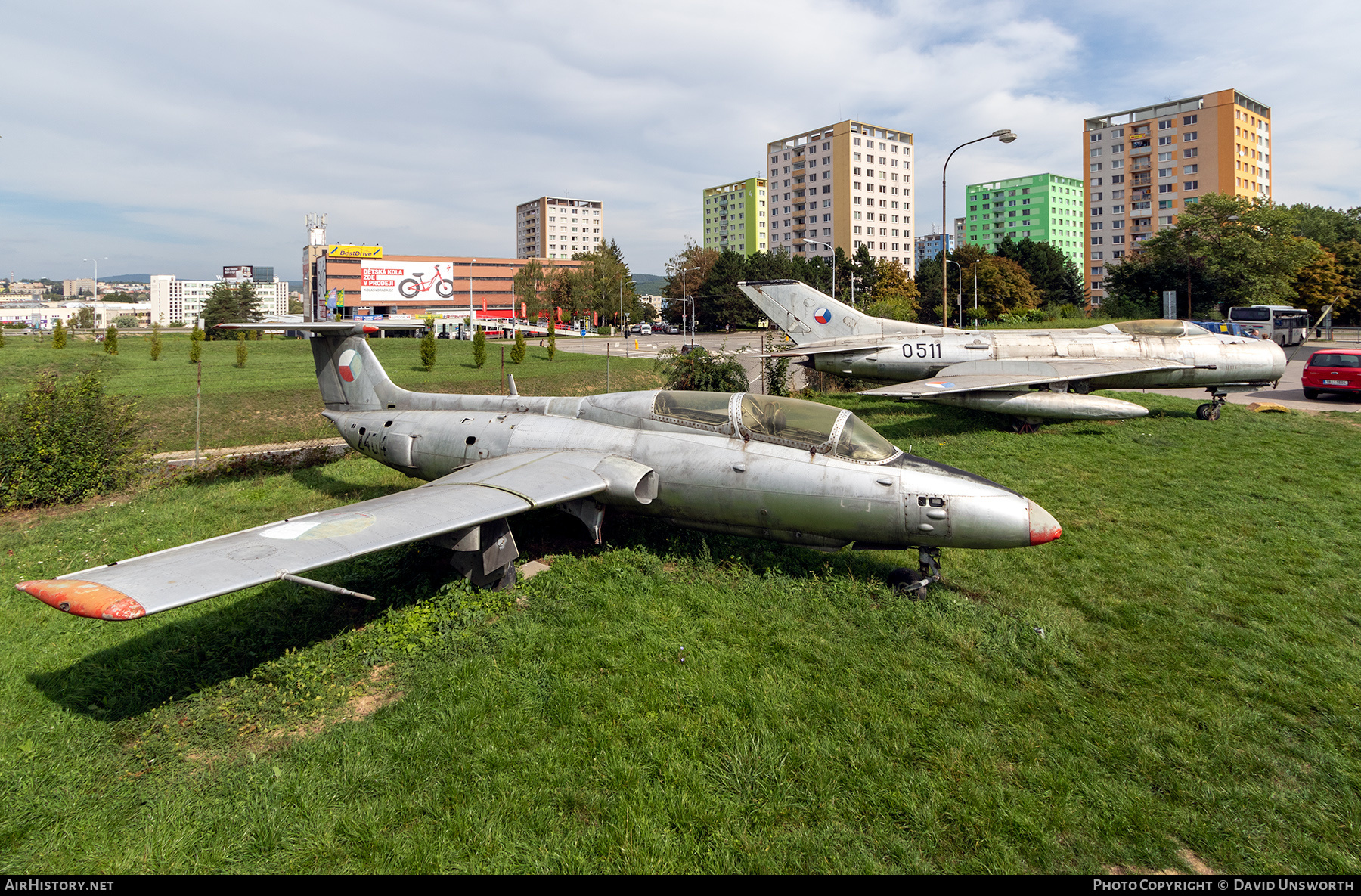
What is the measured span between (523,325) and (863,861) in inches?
3469

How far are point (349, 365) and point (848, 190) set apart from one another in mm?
111903

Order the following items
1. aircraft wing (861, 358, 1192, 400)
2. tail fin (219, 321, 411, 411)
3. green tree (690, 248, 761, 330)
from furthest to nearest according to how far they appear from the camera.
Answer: green tree (690, 248, 761, 330), aircraft wing (861, 358, 1192, 400), tail fin (219, 321, 411, 411)

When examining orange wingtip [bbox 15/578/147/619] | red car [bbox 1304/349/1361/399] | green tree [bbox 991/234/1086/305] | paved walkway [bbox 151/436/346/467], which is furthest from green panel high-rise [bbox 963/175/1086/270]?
orange wingtip [bbox 15/578/147/619]

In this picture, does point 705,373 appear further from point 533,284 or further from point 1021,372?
point 533,284

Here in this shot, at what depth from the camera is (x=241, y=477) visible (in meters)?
13.3

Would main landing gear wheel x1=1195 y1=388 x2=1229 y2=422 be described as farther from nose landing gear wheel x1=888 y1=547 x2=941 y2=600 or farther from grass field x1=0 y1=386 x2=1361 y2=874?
nose landing gear wheel x1=888 y1=547 x2=941 y2=600

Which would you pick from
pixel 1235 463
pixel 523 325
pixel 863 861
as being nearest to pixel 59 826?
pixel 863 861

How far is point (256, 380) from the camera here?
2866 centimetres

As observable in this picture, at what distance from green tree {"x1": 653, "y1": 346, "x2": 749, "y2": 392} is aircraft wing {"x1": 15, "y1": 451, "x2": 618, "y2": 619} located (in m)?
11.2

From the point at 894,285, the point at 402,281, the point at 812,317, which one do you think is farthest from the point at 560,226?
the point at 812,317

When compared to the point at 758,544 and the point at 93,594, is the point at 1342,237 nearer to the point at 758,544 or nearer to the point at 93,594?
the point at 758,544

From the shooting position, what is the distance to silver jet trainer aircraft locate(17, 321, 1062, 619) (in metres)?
5.95

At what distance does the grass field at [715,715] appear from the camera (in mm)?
3994
